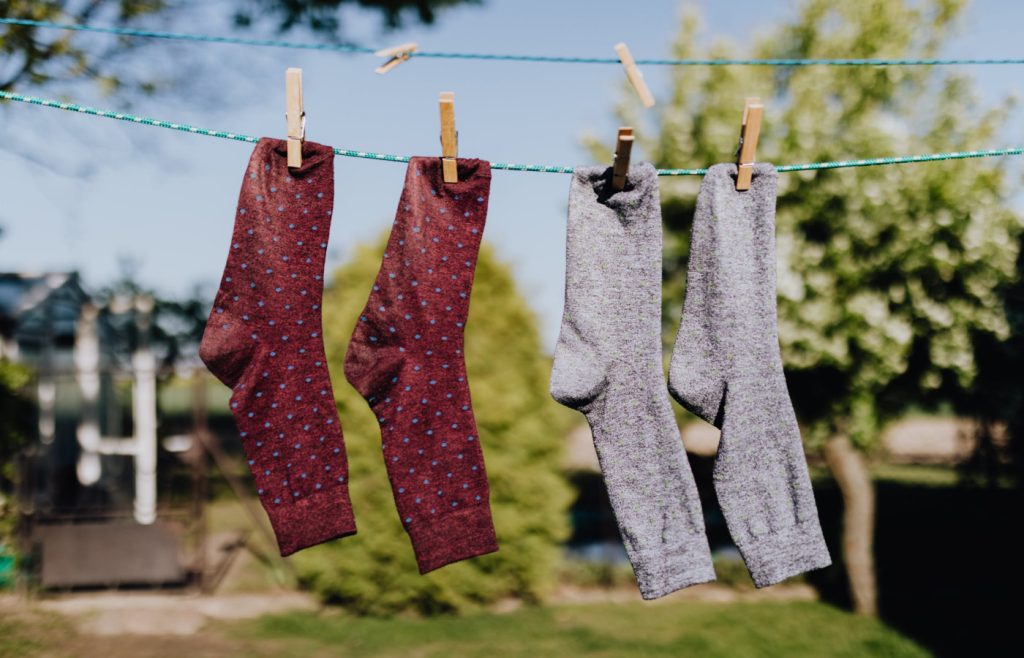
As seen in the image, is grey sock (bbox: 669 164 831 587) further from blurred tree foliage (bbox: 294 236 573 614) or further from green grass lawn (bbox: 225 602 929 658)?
blurred tree foliage (bbox: 294 236 573 614)

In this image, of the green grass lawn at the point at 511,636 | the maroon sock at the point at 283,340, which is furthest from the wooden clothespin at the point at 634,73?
the green grass lawn at the point at 511,636

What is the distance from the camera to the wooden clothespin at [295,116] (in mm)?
2107

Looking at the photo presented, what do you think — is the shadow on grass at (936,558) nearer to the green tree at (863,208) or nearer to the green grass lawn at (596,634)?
the green grass lawn at (596,634)

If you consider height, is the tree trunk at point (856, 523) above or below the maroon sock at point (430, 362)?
below

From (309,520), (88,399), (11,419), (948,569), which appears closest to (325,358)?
(309,520)

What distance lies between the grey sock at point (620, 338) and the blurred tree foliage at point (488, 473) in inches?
172

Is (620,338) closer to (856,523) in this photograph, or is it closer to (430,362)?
(430,362)

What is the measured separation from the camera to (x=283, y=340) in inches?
89.4

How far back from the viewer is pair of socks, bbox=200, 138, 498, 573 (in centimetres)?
222

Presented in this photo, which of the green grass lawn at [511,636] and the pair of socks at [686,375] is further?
the green grass lawn at [511,636]

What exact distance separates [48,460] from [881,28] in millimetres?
10078

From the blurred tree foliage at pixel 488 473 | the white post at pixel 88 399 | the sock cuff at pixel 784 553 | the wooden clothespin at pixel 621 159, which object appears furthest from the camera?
the white post at pixel 88 399

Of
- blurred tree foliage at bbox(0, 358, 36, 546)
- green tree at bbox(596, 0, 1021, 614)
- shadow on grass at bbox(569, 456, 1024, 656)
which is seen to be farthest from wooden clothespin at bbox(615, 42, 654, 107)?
blurred tree foliage at bbox(0, 358, 36, 546)

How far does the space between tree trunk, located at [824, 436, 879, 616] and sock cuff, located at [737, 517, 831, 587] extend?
16.4 feet
